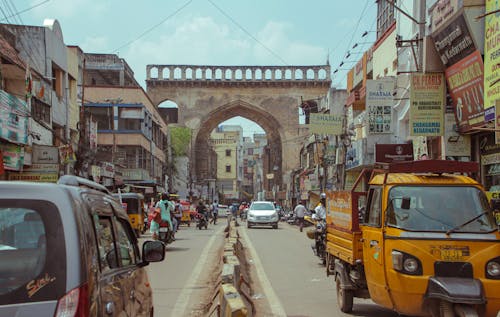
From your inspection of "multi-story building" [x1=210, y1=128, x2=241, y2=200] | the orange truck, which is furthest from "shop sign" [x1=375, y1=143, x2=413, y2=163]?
"multi-story building" [x1=210, y1=128, x2=241, y2=200]

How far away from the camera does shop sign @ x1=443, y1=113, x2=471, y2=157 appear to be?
56.5 feet

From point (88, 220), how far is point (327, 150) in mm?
38950

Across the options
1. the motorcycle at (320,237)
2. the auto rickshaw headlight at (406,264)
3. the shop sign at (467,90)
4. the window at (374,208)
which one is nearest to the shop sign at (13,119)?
the motorcycle at (320,237)

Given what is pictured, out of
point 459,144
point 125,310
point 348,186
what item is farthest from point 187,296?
point 348,186

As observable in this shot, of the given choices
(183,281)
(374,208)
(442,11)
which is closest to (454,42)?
(442,11)

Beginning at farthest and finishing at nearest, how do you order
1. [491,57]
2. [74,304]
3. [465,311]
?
[491,57] < [465,311] < [74,304]

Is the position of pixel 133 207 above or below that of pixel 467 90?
below

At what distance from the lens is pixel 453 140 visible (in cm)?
1741

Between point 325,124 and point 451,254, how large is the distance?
2606cm

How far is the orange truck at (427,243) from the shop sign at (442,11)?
9976 millimetres

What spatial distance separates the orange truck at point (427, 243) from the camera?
5.89 metres

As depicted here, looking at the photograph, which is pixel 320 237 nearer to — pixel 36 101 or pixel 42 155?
pixel 42 155

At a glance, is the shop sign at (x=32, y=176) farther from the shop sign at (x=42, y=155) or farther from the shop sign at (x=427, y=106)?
the shop sign at (x=427, y=106)

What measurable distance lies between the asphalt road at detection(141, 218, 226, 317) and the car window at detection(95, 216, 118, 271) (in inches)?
168
